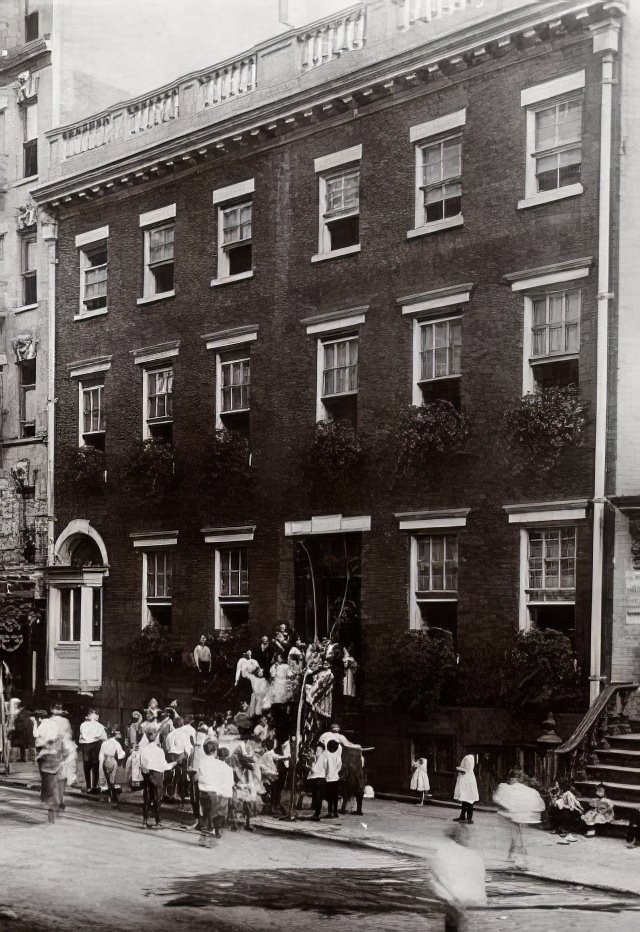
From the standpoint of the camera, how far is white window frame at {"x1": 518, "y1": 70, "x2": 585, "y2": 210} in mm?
16438

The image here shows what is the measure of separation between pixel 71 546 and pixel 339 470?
6.67m

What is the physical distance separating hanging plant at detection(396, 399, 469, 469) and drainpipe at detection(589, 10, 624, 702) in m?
2.16

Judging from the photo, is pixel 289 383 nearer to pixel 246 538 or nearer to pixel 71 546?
pixel 246 538

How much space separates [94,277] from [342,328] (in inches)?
247

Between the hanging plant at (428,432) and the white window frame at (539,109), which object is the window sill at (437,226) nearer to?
the white window frame at (539,109)

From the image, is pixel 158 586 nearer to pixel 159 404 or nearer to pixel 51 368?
pixel 159 404

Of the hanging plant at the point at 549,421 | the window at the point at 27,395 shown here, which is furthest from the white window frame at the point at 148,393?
the hanging plant at the point at 549,421

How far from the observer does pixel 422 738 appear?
17844 millimetres

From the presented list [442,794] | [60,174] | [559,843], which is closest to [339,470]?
[442,794]

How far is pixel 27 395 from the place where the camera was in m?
24.5

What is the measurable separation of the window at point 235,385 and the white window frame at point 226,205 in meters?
1.49

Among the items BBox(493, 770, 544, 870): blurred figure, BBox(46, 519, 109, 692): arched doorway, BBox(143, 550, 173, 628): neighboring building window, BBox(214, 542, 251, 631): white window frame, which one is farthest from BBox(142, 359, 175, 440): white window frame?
BBox(493, 770, 544, 870): blurred figure

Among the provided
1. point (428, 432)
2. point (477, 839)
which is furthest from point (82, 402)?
point (477, 839)

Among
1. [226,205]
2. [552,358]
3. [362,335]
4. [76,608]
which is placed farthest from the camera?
[76,608]
